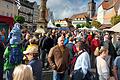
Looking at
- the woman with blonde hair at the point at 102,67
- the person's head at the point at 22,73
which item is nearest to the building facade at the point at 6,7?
the woman with blonde hair at the point at 102,67

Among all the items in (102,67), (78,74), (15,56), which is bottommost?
(78,74)

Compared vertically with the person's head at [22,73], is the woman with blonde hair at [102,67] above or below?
below

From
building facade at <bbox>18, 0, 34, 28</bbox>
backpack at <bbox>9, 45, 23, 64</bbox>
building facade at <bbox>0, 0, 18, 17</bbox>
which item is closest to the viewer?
backpack at <bbox>9, 45, 23, 64</bbox>

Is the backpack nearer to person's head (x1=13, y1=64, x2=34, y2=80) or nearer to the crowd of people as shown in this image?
the crowd of people

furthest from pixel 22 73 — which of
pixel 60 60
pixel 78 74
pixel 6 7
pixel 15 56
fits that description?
pixel 6 7

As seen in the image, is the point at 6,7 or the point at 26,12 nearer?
the point at 6,7

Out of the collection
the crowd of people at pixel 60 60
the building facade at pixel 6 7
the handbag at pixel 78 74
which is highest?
the building facade at pixel 6 7

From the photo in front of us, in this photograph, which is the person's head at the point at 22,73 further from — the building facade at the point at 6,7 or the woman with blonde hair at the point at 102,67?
the building facade at the point at 6,7

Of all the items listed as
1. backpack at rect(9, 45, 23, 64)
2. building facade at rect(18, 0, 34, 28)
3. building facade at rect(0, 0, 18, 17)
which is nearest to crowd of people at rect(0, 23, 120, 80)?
backpack at rect(9, 45, 23, 64)

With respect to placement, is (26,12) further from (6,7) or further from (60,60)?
(60,60)

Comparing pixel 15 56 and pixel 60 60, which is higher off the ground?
pixel 15 56

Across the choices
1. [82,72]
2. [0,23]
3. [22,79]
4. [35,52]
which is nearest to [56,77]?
[82,72]

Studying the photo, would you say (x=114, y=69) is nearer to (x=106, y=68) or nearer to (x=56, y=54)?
(x=106, y=68)

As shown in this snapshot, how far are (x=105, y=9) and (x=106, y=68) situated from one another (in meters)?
117
